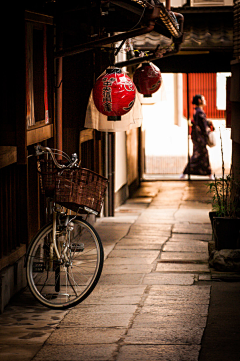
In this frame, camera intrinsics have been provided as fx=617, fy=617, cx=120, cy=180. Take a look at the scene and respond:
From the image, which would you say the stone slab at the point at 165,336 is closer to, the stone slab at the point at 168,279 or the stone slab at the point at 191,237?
the stone slab at the point at 168,279

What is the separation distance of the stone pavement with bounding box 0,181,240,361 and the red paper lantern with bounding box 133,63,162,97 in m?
2.81

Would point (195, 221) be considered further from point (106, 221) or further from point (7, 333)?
point (7, 333)

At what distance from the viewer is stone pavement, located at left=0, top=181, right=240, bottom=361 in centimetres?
567

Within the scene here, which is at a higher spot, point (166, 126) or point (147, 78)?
point (147, 78)

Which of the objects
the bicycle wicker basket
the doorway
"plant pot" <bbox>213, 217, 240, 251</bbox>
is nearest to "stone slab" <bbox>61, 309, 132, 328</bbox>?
the bicycle wicker basket

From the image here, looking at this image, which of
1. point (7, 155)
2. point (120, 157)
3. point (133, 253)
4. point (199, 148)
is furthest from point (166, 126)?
point (7, 155)

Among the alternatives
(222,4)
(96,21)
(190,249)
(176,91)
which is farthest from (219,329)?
(176,91)

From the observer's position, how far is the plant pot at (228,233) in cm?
891

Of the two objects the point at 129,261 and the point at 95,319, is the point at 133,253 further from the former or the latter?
the point at 95,319

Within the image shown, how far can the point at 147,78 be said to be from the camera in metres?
11.6

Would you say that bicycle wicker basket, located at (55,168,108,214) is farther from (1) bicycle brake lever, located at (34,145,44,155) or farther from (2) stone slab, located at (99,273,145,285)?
(2) stone slab, located at (99,273,145,285)

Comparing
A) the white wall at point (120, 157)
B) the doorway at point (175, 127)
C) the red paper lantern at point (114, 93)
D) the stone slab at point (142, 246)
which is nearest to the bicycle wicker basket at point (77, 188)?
the red paper lantern at point (114, 93)

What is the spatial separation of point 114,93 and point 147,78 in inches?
126

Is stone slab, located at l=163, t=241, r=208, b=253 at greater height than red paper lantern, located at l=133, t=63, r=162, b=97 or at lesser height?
lesser
